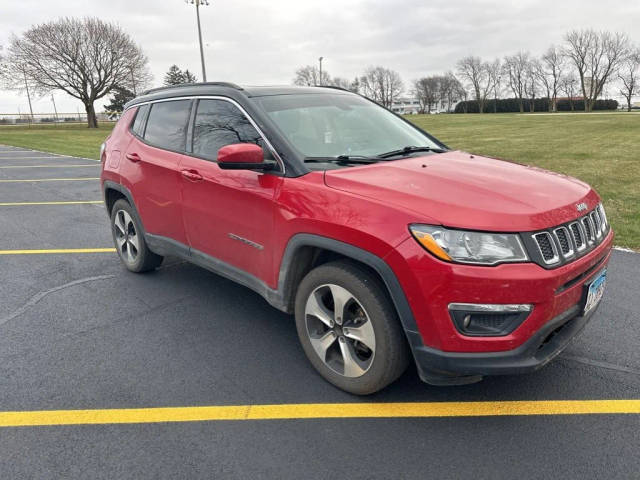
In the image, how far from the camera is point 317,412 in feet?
9.13

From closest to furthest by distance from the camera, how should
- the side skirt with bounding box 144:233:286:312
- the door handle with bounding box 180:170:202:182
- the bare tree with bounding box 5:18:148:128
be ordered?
the side skirt with bounding box 144:233:286:312, the door handle with bounding box 180:170:202:182, the bare tree with bounding box 5:18:148:128

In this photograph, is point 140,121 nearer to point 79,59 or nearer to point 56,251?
point 56,251

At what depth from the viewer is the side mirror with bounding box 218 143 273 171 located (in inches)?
117

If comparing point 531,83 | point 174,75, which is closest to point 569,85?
point 531,83

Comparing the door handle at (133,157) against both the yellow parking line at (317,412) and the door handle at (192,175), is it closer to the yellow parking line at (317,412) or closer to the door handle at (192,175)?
the door handle at (192,175)

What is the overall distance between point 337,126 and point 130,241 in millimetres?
2605

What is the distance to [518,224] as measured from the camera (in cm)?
236

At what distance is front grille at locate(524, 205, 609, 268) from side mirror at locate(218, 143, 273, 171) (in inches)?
62.1

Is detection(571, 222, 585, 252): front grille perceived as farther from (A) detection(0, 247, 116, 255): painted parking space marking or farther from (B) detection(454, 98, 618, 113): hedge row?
(B) detection(454, 98, 618, 113): hedge row

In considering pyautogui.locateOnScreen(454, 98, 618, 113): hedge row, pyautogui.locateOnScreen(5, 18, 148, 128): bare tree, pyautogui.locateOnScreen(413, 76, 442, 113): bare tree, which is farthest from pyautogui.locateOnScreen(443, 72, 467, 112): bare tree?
pyautogui.locateOnScreen(5, 18, 148, 128): bare tree

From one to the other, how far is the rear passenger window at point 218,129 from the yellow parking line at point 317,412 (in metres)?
1.61

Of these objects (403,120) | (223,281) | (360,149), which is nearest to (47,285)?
(223,281)

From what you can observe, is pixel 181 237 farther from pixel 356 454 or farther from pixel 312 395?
pixel 356 454

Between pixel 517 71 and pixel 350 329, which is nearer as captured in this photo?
pixel 350 329
